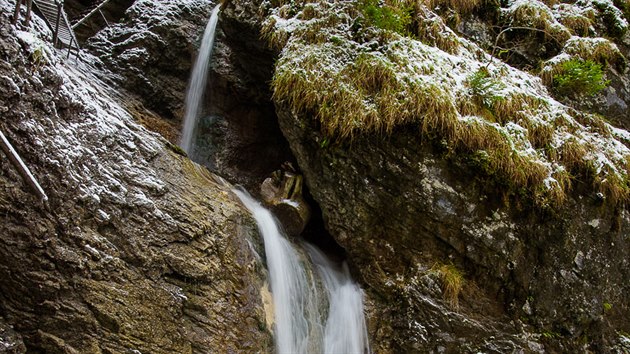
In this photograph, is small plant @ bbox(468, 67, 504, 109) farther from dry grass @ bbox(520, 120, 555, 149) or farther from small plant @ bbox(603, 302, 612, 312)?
small plant @ bbox(603, 302, 612, 312)

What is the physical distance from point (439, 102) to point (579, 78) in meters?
2.67

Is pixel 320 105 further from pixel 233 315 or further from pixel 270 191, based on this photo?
pixel 233 315

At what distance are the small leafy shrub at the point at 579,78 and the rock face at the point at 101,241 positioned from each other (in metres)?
5.23

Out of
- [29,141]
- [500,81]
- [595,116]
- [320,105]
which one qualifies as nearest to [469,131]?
[500,81]

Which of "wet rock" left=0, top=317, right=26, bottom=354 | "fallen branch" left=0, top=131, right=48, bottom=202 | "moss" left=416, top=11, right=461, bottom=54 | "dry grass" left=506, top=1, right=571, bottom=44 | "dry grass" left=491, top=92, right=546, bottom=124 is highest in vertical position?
"dry grass" left=506, top=1, right=571, bottom=44

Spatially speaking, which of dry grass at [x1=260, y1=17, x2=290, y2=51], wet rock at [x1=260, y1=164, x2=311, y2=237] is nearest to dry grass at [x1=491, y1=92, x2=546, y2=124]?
wet rock at [x1=260, y1=164, x2=311, y2=237]

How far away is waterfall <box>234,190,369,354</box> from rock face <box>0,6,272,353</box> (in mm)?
308

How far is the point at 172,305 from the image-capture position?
12.5 ft

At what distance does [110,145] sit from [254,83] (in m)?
3.66

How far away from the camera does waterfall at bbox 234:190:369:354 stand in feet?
15.2

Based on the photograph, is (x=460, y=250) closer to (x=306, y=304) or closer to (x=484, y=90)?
(x=306, y=304)

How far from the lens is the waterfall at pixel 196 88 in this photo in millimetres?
7508

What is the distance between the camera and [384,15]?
5.73 meters

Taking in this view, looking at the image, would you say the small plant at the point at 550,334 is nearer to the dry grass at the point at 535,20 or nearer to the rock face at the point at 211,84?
the rock face at the point at 211,84
